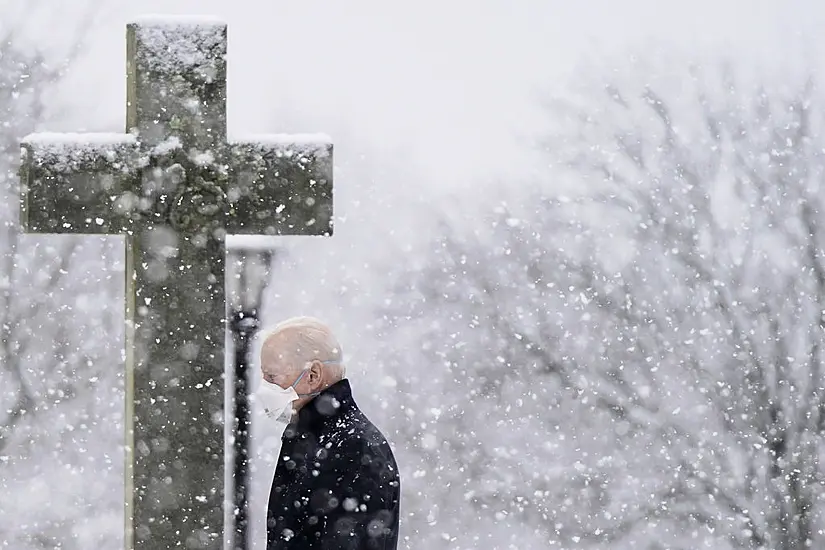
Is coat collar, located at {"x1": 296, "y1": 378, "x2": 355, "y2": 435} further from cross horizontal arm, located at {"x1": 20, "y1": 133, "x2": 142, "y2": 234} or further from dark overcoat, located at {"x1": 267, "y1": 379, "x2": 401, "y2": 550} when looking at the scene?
cross horizontal arm, located at {"x1": 20, "y1": 133, "x2": 142, "y2": 234}

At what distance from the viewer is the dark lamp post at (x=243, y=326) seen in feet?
16.6

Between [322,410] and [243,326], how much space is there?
101 inches

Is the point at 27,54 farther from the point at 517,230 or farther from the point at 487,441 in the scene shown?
the point at 487,441

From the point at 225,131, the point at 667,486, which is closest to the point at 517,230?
the point at 667,486

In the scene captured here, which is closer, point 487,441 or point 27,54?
point 27,54

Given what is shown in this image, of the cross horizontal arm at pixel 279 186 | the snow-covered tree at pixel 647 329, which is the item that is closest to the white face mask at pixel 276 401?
the cross horizontal arm at pixel 279 186

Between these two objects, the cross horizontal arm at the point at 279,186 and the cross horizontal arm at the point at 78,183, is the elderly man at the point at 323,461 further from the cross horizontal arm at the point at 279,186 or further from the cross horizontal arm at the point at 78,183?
the cross horizontal arm at the point at 78,183

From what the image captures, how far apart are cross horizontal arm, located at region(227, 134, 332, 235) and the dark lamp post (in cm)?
151

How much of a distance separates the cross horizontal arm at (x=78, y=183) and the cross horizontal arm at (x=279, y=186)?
0.31 m

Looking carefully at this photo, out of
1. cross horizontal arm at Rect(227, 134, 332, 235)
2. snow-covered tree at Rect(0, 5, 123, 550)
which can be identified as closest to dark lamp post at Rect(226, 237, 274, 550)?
cross horizontal arm at Rect(227, 134, 332, 235)

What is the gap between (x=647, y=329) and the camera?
18.4 meters

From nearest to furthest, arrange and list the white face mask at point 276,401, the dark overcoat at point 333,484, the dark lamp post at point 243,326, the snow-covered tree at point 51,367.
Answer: the dark overcoat at point 333,484
the white face mask at point 276,401
the dark lamp post at point 243,326
the snow-covered tree at point 51,367

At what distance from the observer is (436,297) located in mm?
19906

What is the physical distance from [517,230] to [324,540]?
16947mm
